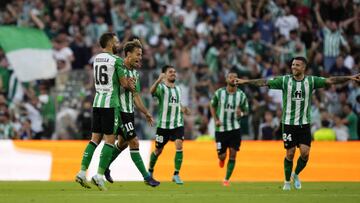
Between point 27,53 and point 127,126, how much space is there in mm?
12543

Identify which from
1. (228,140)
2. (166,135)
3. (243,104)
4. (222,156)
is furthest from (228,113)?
(166,135)

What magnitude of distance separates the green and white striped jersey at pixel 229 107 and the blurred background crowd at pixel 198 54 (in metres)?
3.61

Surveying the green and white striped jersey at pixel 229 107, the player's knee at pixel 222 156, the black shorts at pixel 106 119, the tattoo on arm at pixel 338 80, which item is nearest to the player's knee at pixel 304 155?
the tattoo on arm at pixel 338 80

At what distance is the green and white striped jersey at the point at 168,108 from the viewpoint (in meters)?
21.4

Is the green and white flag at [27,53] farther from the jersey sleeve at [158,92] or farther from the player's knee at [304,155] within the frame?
the player's knee at [304,155]

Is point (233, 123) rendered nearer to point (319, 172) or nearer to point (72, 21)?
point (319, 172)

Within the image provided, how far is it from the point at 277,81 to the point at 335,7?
11.1 meters

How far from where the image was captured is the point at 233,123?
21.6m

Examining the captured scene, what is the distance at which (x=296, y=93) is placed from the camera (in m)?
17.9

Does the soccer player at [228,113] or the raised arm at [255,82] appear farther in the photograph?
the soccer player at [228,113]

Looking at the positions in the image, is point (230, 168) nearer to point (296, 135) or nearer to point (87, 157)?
point (296, 135)

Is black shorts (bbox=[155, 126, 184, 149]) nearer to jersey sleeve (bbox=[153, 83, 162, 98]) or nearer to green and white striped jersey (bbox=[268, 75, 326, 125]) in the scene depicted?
jersey sleeve (bbox=[153, 83, 162, 98])

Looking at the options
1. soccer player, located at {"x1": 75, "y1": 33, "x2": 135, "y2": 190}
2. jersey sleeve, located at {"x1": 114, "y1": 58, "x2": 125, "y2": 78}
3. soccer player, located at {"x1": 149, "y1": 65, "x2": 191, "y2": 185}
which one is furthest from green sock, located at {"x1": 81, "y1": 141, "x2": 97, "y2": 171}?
soccer player, located at {"x1": 149, "y1": 65, "x2": 191, "y2": 185}

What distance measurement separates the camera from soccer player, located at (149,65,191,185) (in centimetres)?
2134
